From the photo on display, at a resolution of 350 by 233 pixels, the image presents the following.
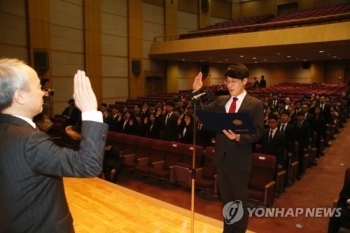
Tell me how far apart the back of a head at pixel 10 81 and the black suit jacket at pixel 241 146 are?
4.66 feet

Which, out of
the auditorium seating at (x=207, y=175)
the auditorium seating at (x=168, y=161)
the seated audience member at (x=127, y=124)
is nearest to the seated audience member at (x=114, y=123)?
the seated audience member at (x=127, y=124)

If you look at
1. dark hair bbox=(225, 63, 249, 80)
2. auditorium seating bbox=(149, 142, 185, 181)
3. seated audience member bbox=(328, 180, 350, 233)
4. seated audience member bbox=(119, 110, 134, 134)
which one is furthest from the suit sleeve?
seated audience member bbox=(119, 110, 134, 134)

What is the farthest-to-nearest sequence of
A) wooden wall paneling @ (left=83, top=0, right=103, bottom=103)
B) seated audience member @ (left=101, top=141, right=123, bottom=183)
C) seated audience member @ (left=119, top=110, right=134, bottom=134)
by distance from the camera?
wooden wall paneling @ (left=83, top=0, right=103, bottom=103)
seated audience member @ (left=119, top=110, right=134, bottom=134)
seated audience member @ (left=101, top=141, right=123, bottom=183)

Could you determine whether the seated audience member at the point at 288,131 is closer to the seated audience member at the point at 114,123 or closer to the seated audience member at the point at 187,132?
the seated audience member at the point at 187,132

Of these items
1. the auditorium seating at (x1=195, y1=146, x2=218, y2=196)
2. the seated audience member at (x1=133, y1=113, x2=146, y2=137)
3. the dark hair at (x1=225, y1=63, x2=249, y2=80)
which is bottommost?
the auditorium seating at (x1=195, y1=146, x2=218, y2=196)

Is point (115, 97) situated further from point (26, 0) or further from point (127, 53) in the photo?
point (26, 0)

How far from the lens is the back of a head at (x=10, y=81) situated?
3.31ft

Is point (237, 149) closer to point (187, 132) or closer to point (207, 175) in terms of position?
point (207, 175)

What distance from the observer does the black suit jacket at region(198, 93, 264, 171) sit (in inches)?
81.9

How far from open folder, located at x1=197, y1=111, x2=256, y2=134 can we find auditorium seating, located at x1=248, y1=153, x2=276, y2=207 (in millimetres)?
2457

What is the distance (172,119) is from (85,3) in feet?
24.9

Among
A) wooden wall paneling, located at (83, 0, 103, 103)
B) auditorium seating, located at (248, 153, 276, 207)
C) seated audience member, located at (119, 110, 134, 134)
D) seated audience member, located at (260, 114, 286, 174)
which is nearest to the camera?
auditorium seating, located at (248, 153, 276, 207)

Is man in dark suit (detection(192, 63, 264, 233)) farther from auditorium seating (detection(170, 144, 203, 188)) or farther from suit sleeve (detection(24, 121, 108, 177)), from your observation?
auditorium seating (detection(170, 144, 203, 188))

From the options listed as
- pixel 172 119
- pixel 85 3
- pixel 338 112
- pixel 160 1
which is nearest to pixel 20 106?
pixel 172 119
